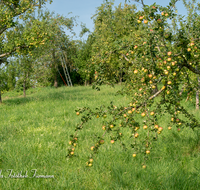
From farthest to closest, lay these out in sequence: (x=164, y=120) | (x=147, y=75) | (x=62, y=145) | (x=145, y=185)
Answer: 1. (x=164, y=120)
2. (x=62, y=145)
3. (x=145, y=185)
4. (x=147, y=75)

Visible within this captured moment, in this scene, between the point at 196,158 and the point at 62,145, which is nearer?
the point at 196,158

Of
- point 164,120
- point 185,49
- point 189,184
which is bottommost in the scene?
point 189,184

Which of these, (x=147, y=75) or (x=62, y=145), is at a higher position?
(x=147, y=75)

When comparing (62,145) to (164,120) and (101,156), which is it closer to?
(101,156)

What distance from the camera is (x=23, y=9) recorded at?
12.8 metres

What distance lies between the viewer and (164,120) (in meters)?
8.13

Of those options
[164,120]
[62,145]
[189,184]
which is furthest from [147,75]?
[164,120]

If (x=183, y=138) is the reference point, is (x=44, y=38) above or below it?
above

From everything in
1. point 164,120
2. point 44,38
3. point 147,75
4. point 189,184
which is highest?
point 44,38

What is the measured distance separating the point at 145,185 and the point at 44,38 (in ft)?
35.1

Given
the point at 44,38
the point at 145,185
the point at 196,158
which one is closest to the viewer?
the point at 145,185

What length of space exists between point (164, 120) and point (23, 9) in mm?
11360

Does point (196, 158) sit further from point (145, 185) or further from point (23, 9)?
point (23, 9)

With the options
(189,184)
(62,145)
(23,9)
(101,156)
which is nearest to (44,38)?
(23,9)
